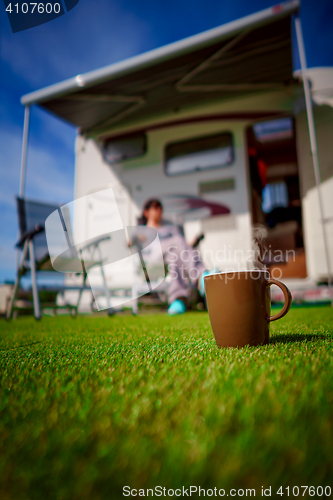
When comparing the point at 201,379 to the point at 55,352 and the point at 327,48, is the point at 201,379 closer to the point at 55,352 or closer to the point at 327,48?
the point at 55,352

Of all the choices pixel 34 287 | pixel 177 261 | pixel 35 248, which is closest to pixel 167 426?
pixel 34 287

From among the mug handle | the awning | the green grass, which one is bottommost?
the green grass

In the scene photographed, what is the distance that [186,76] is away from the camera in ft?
13.3

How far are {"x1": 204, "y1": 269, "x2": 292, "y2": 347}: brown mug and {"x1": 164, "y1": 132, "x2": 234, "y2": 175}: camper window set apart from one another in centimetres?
378

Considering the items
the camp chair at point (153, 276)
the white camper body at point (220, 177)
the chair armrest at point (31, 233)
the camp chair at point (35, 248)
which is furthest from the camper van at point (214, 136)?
the chair armrest at point (31, 233)

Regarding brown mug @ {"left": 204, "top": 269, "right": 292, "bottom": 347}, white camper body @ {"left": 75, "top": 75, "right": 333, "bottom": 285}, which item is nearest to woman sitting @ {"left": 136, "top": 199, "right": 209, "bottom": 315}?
white camper body @ {"left": 75, "top": 75, "right": 333, "bottom": 285}

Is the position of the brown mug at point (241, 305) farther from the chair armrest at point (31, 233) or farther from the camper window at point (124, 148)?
the camper window at point (124, 148)

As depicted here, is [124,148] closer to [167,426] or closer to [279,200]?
[279,200]

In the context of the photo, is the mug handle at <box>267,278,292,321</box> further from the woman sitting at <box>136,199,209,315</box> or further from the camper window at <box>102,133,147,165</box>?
the camper window at <box>102,133,147,165</box>

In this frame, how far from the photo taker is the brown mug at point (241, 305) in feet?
2.68

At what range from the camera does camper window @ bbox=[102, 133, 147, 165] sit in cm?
494

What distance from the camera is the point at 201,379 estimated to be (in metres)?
0.58

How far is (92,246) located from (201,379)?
2.60 meters

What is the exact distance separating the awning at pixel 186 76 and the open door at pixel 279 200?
766 millimetres
